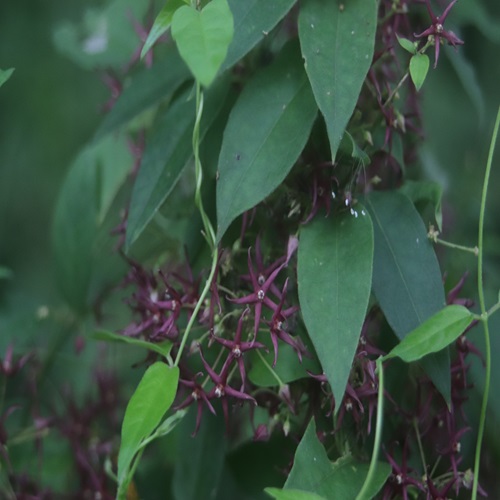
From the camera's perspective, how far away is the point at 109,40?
1060 mm

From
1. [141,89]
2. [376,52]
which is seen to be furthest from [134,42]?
[376,52]

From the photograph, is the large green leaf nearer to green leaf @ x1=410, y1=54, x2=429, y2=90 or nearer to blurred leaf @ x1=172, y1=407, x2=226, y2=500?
green leaf @ x1=410, y1=54, x2=429, y2=90

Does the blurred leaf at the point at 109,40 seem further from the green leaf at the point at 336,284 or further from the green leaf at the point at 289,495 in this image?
the green leaf at the point at 289,495

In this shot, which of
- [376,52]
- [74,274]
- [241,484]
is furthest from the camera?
[74,274]

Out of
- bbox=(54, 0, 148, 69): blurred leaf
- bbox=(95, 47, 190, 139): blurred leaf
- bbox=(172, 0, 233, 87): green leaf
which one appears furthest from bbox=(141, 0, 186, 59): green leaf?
bbox=(54, 0, 148, 69): blurred leaf

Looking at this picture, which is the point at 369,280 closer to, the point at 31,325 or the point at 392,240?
the point at 392,240

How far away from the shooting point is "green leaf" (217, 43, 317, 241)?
0.60 m

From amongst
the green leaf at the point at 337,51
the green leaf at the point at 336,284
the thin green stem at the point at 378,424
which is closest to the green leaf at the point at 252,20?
the green leaf at the point at 337,51

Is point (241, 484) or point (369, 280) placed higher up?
point (369, 280)

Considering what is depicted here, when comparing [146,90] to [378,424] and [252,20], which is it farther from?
[378,424]

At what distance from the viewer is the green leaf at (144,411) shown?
0.54 m

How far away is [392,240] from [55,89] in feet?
4.47

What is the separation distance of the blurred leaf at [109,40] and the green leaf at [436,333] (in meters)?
0.61

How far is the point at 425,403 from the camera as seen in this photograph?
0.67m
